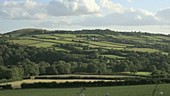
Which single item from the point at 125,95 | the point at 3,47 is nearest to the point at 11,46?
the point at 3,47

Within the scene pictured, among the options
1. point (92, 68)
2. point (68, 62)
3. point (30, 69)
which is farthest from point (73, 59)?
point (30, 69)

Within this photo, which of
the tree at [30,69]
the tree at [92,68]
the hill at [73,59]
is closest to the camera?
the tree at [30,69]

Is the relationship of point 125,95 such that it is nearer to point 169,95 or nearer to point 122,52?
point 169,95

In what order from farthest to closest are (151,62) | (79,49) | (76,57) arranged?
1. (79,49)
2. (76,57)
3. (151,62)

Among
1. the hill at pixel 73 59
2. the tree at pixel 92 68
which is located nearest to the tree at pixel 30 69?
the hill at pixel 73 59

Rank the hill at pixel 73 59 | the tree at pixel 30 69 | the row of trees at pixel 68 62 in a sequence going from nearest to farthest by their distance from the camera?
the tree at pixel 30 69 < the row of trees at pixel 68 62 < the hill at pixel 73 59

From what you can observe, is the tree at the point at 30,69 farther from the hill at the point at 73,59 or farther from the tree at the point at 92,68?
the tree at the point at 92,68

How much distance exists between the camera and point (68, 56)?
132 m

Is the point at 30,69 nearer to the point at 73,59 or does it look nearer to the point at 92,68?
the point at 92,68

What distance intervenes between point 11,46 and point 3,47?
6.45 meters

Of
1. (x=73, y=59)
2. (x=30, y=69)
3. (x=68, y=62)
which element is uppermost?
(x=73, y=59)

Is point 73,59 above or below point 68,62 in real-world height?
above

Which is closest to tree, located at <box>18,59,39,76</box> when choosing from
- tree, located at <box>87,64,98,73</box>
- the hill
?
the hill

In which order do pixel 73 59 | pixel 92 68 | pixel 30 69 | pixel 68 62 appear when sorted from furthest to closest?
pixel 73 59 < pixel 68 62 < pixel 92 68 < pixel 30 69
